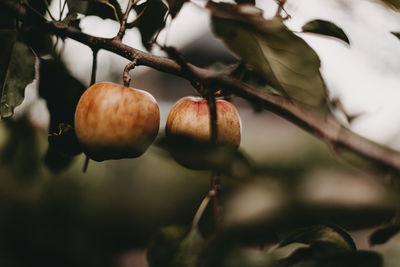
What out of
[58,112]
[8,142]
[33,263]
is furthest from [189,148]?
[33,263]

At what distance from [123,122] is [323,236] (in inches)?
12.4

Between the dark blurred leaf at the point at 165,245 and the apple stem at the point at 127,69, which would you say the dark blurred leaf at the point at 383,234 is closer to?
the dark blurred leaf at the point at 165,245

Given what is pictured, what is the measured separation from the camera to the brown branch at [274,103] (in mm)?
290

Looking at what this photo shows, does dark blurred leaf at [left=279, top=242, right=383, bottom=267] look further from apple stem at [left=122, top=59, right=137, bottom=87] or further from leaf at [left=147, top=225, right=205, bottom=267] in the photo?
apple stem at [left=122, top=59, right=137, bottom=87]

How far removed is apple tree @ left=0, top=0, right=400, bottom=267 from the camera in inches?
11.0

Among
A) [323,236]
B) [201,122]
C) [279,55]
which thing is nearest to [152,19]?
[201,122]

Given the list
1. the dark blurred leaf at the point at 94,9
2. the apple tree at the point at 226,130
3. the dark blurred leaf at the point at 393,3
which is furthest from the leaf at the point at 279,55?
the dark blurred leaf at the point at 94,9

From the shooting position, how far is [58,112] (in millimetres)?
661

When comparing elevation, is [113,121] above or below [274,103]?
below

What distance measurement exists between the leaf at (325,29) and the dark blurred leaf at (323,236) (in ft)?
0.81

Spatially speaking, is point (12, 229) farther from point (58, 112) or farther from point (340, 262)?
point (340, 262)

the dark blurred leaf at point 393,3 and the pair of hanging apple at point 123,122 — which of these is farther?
the pair of hanging apple at point 123,122

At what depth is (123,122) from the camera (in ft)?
1.67

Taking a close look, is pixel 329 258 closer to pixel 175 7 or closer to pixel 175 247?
pixel 175 247
